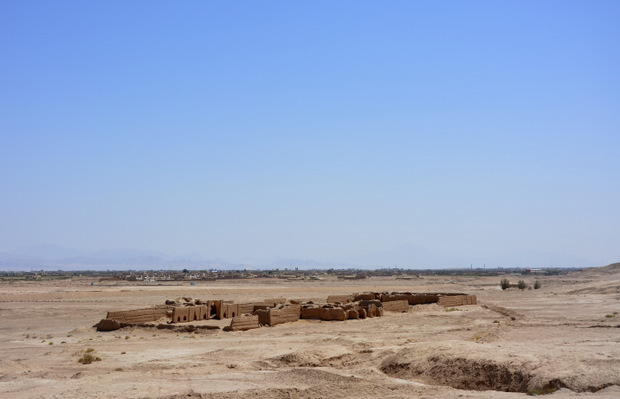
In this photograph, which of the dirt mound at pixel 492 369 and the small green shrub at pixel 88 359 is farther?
the small green shrub at pixel 88 359

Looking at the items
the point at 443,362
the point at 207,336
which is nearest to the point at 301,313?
the point at 207,336

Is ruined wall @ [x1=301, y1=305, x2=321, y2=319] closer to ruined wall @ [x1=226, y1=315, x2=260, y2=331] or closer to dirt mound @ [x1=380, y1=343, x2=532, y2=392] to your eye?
ruined wall @ [x1=226, y1=315, x2=260, y2=331]

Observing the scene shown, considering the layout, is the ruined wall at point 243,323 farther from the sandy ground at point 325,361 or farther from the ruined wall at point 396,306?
the ruined wall at point 396,306

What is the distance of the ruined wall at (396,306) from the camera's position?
35656mm

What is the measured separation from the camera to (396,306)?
3612 cm

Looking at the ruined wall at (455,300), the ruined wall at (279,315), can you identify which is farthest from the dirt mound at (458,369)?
the ruined wall at (455,300)

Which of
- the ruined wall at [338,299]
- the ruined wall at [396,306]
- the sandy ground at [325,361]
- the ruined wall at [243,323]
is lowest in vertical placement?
the sandy ground at [325,361]

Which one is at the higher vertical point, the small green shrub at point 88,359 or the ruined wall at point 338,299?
the ruined wall at point 338,299

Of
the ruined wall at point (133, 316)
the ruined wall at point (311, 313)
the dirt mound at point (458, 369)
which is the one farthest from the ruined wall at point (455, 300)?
the dirt mound at point (458, 369)

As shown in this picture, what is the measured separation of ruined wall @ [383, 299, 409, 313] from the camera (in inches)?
1404

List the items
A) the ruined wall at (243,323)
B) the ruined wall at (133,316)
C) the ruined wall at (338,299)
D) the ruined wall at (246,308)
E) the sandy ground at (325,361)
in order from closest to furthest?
the sandy ground at (325,361) → the ruined wall at (243,323) → the ruined wall at (133,316) → the ruined wall at (246,308) → the ruined wall at (338,299)

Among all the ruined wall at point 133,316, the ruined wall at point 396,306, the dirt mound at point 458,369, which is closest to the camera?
the dirt mound at point 458,369

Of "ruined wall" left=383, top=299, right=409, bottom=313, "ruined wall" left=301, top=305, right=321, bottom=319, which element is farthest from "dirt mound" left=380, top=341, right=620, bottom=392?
"ruined wall" left=383, top=299, right=409, bottom=313

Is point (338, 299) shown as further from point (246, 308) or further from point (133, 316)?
point (133, 316)
